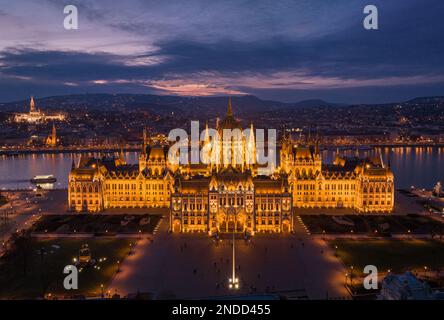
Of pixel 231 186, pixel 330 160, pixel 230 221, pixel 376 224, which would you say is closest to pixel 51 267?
pixel 230 221

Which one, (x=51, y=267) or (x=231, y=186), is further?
(x=231, y=186)

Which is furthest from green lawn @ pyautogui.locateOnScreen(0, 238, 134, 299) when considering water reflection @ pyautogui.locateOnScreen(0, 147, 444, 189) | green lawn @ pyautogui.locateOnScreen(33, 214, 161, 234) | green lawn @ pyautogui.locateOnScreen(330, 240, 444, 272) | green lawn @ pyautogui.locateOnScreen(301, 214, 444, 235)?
water reflection @ pyautogui.locateOnScreen(0, 147, 444, 189)

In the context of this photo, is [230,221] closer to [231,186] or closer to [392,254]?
[231,186]

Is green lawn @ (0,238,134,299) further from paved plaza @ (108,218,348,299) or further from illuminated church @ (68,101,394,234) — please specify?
illuminated church @ (68,101,394,234)

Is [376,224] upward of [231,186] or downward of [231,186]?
downward

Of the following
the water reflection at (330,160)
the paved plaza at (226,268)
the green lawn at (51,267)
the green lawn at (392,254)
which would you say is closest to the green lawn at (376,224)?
the green lawn at (392,254)
